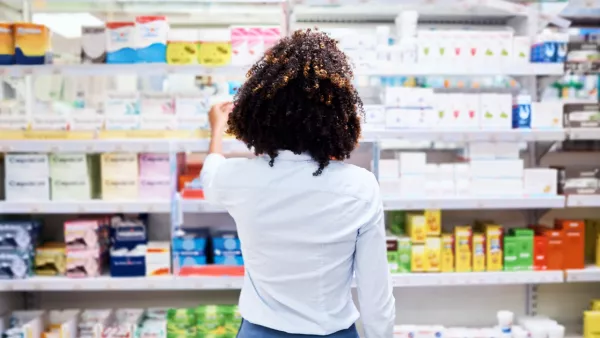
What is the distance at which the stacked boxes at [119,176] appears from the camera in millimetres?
3355

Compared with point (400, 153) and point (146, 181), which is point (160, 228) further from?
point (400, 153)

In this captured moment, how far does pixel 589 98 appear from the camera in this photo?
3.78 m

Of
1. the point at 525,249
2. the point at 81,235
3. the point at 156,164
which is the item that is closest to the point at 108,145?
the point at 156,164

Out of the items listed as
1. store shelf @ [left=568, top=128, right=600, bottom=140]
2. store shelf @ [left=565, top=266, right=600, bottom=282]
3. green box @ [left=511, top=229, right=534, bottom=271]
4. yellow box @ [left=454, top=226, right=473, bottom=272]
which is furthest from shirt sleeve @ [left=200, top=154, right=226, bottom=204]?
store shelf @ [left=565, top=266, right=600, bottom=282]

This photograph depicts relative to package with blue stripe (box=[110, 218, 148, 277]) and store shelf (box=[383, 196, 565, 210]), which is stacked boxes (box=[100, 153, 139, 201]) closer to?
package with blue stripe (box=[110, 218, 148, 277])

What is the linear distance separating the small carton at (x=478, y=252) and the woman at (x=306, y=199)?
1.98 m

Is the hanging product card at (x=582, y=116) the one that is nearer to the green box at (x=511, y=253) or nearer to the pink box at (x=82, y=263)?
the green box at (x=511, y=253)

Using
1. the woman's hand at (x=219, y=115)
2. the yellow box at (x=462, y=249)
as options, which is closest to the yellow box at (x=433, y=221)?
the yellow box at (x=462, y=249)

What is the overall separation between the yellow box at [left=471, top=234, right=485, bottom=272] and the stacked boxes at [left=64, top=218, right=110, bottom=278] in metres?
2.14

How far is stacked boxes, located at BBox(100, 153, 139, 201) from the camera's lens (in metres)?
3.36

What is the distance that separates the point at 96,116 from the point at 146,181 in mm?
453

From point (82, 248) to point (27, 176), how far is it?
1.65 ft

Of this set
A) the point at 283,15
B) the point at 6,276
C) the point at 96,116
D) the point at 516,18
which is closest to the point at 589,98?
the point at 516,18

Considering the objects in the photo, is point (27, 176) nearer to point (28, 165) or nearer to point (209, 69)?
point (28, 165)
